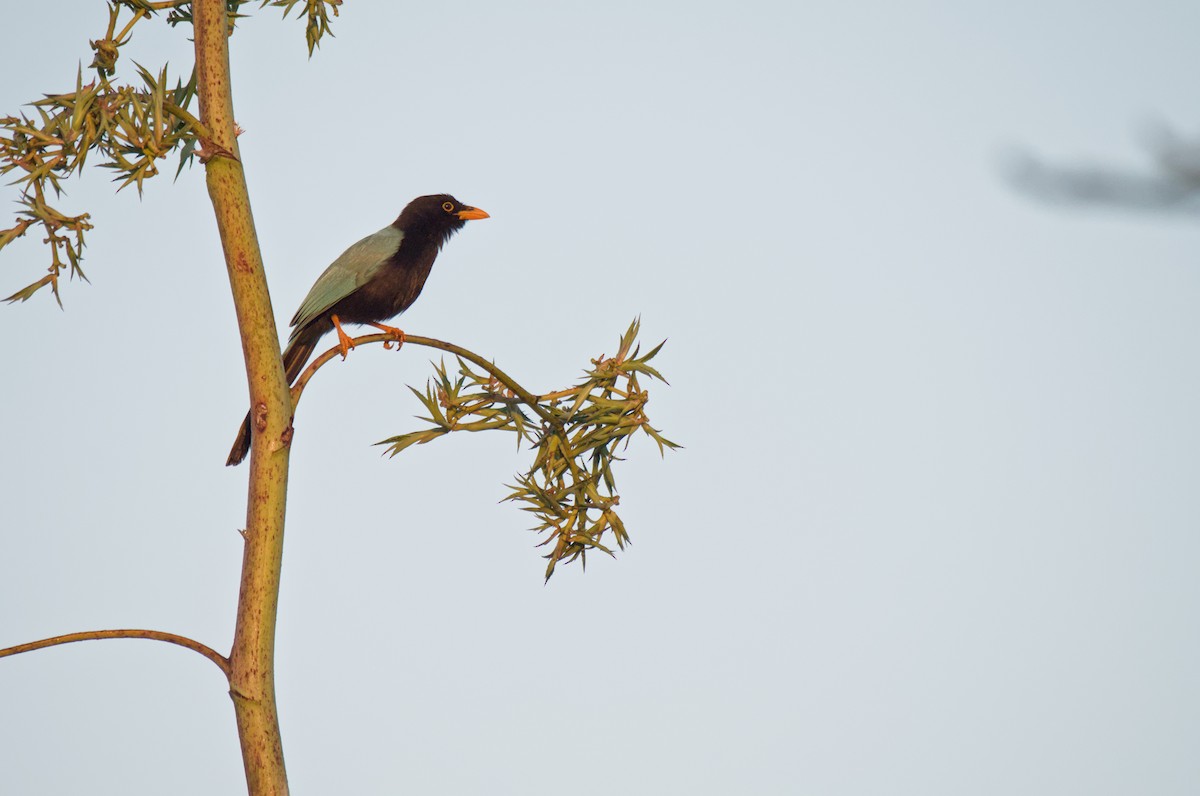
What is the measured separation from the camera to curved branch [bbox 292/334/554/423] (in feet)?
10.1

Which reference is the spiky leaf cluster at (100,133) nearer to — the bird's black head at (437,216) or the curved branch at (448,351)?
the curved branch at (448,351)

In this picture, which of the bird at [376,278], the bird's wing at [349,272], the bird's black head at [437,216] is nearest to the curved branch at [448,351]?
the bird at [376,278]

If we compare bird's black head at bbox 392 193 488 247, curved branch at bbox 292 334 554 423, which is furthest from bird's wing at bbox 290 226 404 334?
curved branch at bbox 292 334 554 423

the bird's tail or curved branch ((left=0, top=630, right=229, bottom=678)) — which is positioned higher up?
the bird's tail

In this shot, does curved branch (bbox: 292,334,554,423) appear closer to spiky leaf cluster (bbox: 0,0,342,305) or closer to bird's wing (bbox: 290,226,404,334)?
spiky leaf cluster (bbox: 0,0,342,305)

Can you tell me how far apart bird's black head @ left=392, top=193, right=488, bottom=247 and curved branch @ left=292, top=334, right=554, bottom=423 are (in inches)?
160

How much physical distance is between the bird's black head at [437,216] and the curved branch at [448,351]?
406 cm

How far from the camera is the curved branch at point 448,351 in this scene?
3.09 meters

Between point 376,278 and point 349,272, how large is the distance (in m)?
0.22

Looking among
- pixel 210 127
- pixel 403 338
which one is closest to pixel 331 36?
pixel 210 127

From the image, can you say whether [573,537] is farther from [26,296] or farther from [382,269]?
[382,269]

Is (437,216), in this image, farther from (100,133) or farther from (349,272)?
(100,133)

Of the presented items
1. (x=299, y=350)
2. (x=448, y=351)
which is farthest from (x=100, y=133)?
(x=299, y=350)

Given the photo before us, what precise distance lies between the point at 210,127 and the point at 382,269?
3.62 meters
